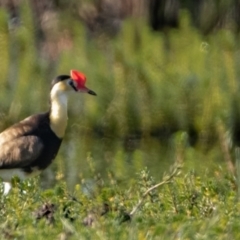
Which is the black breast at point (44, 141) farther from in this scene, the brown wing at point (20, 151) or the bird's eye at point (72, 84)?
the bird's eye at point (72, 84)

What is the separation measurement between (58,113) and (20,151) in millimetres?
Result: 664

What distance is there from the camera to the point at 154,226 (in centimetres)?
457

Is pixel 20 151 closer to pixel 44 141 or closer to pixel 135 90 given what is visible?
pixel 44 141

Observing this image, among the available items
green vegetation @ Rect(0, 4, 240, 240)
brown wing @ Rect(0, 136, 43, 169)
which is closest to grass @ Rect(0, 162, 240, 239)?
brown wing @ Rect(0, 136, 43, 169)

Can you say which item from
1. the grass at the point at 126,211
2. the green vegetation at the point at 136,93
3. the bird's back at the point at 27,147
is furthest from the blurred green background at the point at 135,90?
the grass at the point at 126,211

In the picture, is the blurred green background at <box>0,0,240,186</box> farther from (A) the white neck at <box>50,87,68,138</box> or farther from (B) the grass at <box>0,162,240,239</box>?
(B) the grass at <box>0,162,240,239</box>

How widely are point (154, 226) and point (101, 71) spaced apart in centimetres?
585

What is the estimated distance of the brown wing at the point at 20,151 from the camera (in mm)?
7828

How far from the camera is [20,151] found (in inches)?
311

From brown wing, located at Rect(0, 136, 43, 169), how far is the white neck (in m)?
0.29

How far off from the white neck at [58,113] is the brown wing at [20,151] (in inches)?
11.4

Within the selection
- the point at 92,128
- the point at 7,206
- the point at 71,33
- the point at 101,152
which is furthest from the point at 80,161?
the point at 7,206

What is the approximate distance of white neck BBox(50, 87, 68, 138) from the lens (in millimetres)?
8281

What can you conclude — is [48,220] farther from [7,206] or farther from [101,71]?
[101,71]
